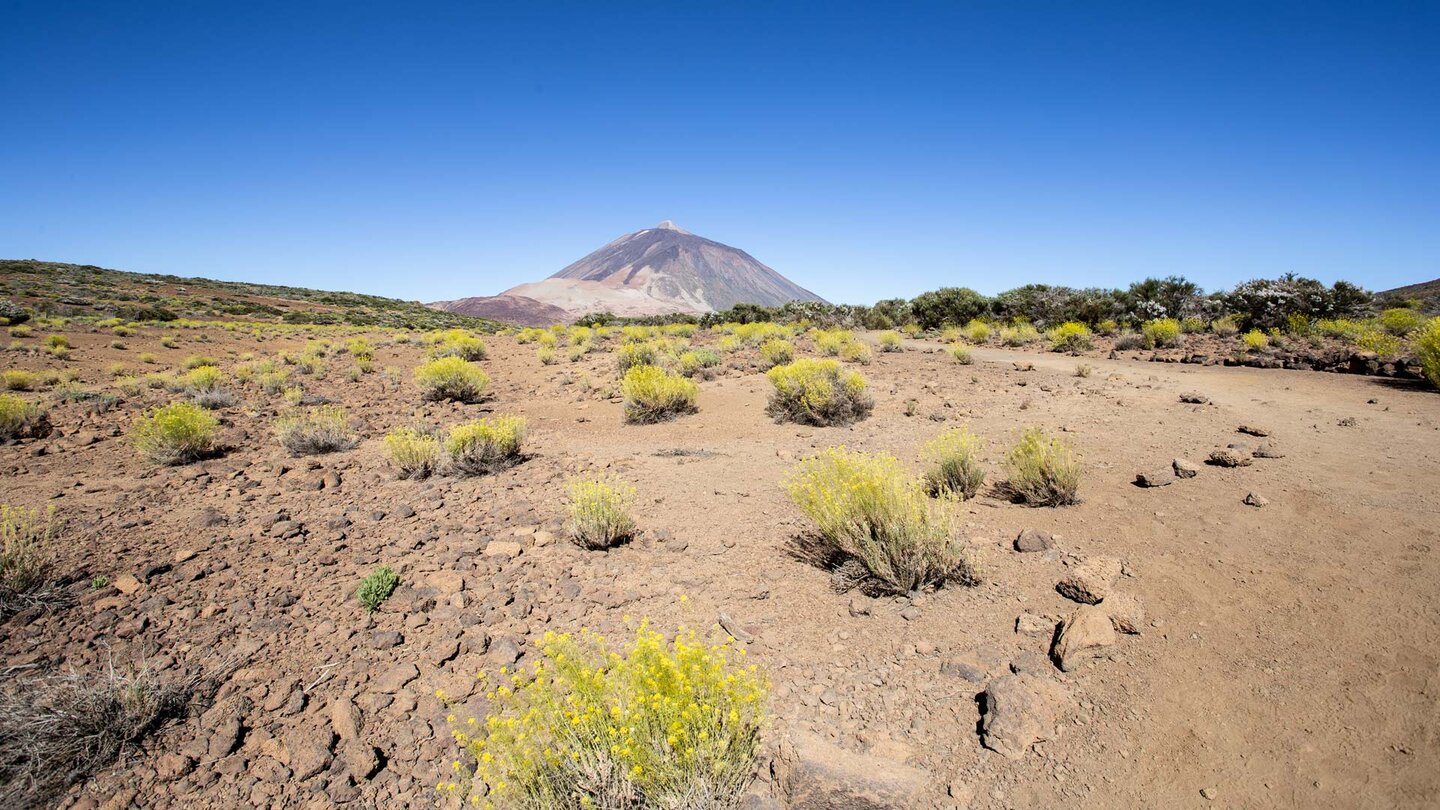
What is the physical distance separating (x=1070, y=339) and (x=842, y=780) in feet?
62.0

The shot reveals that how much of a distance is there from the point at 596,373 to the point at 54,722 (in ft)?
40.1

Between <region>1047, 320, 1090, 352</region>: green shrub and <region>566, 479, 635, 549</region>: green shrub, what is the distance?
55.4 feet

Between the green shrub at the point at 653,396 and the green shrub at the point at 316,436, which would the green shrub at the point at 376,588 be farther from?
the green shrub at the point at 653,396

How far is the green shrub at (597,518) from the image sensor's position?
15.2ft

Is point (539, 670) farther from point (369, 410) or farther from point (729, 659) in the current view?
point (369, 410)

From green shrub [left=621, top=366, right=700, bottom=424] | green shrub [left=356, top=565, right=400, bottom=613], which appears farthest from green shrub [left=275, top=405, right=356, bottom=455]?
green shrub [left=356, top=565, right=400, bottom=613]

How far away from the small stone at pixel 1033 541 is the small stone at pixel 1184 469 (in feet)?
6.87

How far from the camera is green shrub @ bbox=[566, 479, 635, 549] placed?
15.2 feet

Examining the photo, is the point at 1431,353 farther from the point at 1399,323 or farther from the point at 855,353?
the point at 855,353

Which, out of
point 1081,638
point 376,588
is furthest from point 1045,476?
point 376,588

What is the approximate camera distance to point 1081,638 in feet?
10.0

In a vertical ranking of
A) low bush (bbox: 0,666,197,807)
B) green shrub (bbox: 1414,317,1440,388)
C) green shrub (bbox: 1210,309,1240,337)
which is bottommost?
low bush (bbox: 0,666,197,807)

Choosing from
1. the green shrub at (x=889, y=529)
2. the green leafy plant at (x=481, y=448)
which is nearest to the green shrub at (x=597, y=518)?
the green shrub at (x=889, y=529)

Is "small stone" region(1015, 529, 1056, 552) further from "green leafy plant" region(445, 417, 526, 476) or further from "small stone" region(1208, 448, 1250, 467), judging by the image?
"green leafy plant" region(445, 417, 526, 476)
